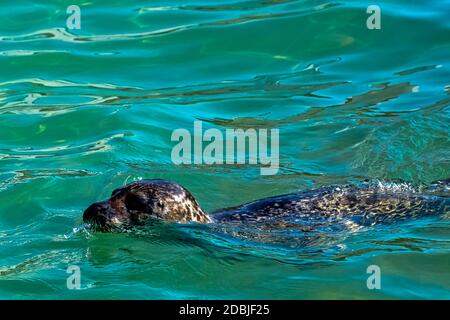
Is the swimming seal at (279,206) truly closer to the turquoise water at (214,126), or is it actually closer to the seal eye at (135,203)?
the seal eye at (135,203)

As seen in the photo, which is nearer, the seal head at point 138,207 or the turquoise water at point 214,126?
the turquoise water at point 214,126

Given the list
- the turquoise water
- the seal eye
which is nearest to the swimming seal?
the seal eye

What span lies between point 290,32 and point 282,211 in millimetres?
6648

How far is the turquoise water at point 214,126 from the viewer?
8.23 meters

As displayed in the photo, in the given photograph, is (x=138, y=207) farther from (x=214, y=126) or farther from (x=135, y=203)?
(x=214, y=126)

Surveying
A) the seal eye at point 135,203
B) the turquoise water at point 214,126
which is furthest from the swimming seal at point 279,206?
the turquoise water at point 214,126

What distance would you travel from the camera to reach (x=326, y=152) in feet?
37.1

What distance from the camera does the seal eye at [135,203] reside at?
844cm

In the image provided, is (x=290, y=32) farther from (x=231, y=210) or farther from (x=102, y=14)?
(x=231, y=210)

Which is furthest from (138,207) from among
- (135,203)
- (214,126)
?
(214,126)

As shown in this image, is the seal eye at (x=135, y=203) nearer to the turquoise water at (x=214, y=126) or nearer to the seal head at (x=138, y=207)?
the seal head at (x=138, y=207)

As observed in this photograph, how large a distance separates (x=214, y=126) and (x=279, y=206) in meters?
3.36

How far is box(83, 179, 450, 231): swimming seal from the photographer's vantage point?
332 inches
